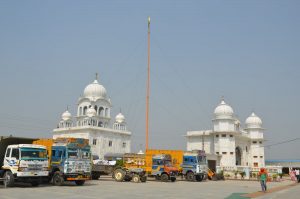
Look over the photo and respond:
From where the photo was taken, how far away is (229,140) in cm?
6450

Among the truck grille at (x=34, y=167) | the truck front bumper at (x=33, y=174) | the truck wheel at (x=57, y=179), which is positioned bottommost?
the truck wheel at (x=57, y=179)

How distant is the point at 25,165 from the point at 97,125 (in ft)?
159

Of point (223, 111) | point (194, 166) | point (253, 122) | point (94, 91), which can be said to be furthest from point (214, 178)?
point (253, 122)

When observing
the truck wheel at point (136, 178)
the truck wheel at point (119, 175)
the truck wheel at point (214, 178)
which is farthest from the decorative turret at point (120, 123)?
the truck wheel at point (136, 178)

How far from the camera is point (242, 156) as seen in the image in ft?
233

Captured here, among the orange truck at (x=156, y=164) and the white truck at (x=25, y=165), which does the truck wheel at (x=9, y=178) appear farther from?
the orange truck at (x=156, y=164)

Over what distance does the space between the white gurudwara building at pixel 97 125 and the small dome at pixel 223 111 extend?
19326mm

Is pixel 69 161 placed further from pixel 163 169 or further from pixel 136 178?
pixel 163 169

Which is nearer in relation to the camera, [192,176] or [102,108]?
[192,176]

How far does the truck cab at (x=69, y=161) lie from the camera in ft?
64.3

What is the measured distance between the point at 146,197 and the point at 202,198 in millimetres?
2619

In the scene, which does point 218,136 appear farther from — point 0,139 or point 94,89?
point 0,139

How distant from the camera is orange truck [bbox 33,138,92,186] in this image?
773 inches

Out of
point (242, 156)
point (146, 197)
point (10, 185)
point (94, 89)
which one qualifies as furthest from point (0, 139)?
point (242, 156)
